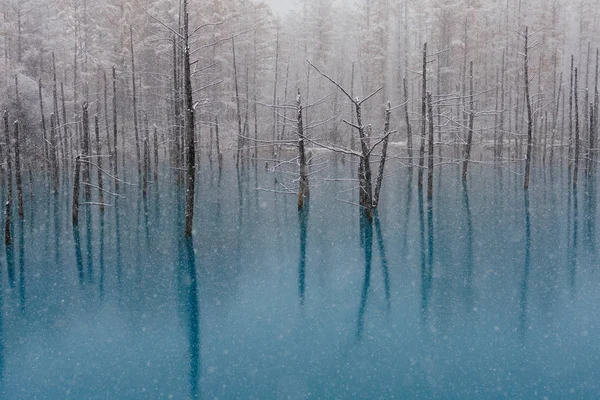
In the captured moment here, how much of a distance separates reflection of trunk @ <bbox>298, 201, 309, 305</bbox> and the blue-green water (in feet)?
0.26

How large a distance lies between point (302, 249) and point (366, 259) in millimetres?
2156

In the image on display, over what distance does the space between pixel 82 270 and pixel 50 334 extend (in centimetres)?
429

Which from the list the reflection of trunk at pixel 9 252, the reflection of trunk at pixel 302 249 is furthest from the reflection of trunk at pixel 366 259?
the reflection of trunk at pixel 9 252

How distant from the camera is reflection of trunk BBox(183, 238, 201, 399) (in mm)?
7418

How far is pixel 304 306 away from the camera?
10578 millimetres

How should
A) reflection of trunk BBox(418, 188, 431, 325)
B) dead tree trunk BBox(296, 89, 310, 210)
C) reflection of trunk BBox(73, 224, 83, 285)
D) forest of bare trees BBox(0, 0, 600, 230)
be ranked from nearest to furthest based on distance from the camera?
1. reflection of trunk BBox(418, 188, 431, 325)
2. reflection of trunk BBox(73, 224, 83, 285)
3. dead tree trunk BBox(296, 89, 310, 210)
4. forest of bare trees BBox(0, 0, 600, 230)

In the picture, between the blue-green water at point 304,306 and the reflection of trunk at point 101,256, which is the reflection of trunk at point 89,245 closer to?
the blue-green water at point 304,306

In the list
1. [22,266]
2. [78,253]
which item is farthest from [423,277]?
[22,266]

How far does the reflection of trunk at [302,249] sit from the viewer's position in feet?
38.7

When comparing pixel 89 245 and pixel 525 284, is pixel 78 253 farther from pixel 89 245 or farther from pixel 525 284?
pixel 525 284

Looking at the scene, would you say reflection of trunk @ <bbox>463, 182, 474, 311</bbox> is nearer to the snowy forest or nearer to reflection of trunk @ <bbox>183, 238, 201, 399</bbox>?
the snowy forest

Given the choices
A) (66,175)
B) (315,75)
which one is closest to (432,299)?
(66,175)

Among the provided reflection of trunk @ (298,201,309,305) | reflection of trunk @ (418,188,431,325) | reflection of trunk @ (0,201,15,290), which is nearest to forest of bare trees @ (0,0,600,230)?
reflection of trunk @ (298,201,309,305)

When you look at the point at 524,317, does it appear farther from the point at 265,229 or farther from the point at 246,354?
the point at 265,229
